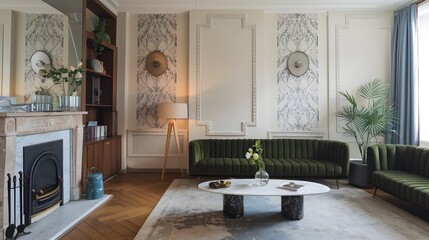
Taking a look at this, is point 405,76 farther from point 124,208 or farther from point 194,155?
point 124,208

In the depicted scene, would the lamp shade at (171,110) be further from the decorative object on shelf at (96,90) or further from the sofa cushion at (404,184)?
the sofa cushion at (404,184)

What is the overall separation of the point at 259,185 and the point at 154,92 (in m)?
2.67

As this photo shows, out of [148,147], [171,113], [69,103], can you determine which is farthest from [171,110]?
[69,103]

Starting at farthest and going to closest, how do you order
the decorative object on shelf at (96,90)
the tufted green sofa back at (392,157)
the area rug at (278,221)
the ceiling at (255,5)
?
the ceiling at (255,5), the decorative object on shelf at (96,90), the tufted green sofa back at (392,157), the area rug at (278,221)

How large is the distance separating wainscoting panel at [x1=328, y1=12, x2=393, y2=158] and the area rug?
173 centimetres

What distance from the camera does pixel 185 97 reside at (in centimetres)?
454

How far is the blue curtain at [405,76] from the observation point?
3.90 metres

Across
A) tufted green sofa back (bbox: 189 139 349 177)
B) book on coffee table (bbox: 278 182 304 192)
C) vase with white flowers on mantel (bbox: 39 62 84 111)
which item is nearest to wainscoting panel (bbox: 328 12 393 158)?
tufted green sofa back (bbox: 189 139 349 177)

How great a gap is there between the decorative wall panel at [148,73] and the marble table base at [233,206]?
2318 mm

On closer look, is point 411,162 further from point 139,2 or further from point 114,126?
point 139,2

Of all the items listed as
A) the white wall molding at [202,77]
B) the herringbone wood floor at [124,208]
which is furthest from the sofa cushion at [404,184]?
the herringbone wood floor at [124,208]

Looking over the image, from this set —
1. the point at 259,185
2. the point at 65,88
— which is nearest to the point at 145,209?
the point at 259,185

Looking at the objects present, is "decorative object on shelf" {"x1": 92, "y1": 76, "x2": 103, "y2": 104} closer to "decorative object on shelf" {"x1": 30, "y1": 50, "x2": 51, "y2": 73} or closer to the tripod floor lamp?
the tripod floor lamp

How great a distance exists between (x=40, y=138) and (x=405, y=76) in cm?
505
